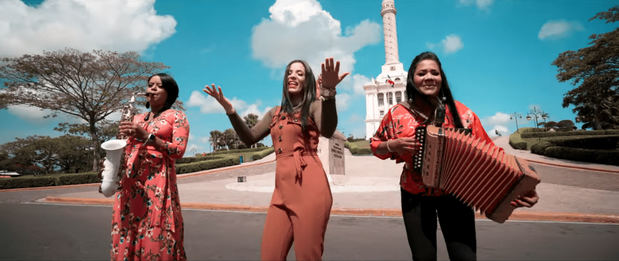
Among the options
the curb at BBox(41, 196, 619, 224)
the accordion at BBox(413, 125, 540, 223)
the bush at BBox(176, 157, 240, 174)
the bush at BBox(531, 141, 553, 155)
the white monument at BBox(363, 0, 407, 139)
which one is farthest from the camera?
the white monument at BBox(363, 0, 407, 139)

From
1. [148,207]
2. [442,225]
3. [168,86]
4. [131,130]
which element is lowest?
[442,225]

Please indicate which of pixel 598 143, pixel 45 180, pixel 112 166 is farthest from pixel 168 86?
pixel 598 143

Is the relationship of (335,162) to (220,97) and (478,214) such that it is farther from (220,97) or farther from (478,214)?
(220,97)

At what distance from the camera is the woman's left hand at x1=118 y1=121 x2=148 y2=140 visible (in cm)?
256

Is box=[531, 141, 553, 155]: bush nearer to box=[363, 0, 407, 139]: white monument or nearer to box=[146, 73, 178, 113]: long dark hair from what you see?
box=[146, 73, 178, 113]: long dark hair

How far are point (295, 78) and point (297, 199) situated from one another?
3.02ft

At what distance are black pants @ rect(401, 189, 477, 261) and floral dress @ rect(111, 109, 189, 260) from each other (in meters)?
1.94

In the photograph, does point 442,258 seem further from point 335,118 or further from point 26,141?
point 26,141

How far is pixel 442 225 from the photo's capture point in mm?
2145

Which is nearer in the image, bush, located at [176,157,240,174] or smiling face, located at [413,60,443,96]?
smiling face, located at [413,60,443,96]

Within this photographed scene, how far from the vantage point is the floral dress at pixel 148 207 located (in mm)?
2551

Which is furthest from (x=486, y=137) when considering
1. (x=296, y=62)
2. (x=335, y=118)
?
(x=296, y=62)

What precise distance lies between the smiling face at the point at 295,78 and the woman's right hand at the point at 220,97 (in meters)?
0.54

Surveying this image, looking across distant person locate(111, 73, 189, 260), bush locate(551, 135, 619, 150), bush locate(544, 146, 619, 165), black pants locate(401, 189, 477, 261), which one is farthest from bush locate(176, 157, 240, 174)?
bush locate(551, 135, 619, 150)
